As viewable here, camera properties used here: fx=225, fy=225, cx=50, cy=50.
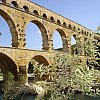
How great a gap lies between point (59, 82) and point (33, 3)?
2149 cm

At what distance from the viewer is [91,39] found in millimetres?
5633

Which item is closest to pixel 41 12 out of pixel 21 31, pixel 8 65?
pixel 21 31

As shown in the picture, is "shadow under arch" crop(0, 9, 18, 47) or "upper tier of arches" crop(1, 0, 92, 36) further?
"upper tier of arches" crop(1, 0, 92, 36)

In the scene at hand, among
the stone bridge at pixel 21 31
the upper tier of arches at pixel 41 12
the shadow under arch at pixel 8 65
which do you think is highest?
the upper tier of arches at pixel 41 12

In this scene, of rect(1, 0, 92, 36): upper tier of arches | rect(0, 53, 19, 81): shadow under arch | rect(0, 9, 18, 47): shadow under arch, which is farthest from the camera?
rect(1, 0, 92, 36): upper tier of arches

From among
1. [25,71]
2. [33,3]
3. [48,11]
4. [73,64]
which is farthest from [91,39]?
[48,11]

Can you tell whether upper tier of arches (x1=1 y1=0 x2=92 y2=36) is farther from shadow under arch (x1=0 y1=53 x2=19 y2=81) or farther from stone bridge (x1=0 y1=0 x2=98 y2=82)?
shadow under arch (x1=0 y1=53 x2=19 y2=81)

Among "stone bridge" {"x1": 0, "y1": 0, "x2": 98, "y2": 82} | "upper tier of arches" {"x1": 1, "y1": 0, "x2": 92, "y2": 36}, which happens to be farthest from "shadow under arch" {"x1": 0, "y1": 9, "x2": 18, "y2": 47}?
"upper tier of arches" {"x1": 1, "y1": 0, "x2": 92, "y2": 36}

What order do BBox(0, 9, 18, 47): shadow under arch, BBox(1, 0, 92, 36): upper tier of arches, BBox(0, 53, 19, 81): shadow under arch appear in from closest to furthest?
BBox(0, 53, 19, 81): shadow under arch < BBox(0, 9, 18, 47): shadow under arch < BBox(1, 0, 92, 36): upper tier of arches

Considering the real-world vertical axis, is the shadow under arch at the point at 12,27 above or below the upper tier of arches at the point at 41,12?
below

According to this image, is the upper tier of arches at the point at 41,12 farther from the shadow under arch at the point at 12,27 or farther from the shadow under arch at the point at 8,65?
the shadow under arch at the point at 8,65

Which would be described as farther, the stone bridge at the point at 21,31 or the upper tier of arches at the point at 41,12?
the upper tier of arches at the point at 41,12

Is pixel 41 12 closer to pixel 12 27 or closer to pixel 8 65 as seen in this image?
pixel 12 27

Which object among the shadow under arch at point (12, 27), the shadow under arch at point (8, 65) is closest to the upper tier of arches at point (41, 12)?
the shadow under arch at point (12, 27)
